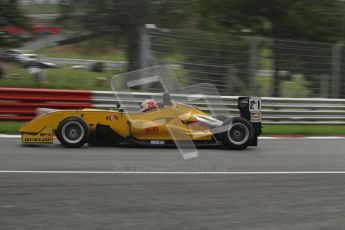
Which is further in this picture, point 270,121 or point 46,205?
point 270,121

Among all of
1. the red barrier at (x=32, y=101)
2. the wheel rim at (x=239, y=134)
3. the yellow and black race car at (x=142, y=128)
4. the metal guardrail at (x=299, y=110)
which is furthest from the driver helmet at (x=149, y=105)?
the metal guardrail at (x=299, y=110)

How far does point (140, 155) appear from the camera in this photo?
8602mm

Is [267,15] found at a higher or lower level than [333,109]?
higher

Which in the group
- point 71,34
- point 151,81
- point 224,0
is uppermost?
point 224,0

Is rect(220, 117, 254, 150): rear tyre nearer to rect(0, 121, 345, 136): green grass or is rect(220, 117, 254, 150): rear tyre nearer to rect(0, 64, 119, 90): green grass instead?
rect(0, 121, 345, 136): green grass

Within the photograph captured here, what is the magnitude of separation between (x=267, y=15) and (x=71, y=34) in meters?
7.12

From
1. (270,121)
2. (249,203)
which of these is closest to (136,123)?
(249,203)

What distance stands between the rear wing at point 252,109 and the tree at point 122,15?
762cm

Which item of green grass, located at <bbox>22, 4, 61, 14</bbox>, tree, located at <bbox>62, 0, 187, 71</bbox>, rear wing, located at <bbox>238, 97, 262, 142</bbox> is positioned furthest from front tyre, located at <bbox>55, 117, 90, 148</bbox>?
green grass, located at <bbox>22, 4, 61, 14</bbox>

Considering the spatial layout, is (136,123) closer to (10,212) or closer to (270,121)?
(10,212)

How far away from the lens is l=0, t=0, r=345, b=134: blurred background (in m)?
14.8

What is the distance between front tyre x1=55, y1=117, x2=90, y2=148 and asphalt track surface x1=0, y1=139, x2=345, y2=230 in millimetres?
177

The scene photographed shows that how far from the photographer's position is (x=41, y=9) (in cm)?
2008

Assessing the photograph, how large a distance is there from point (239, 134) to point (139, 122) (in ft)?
5.54
